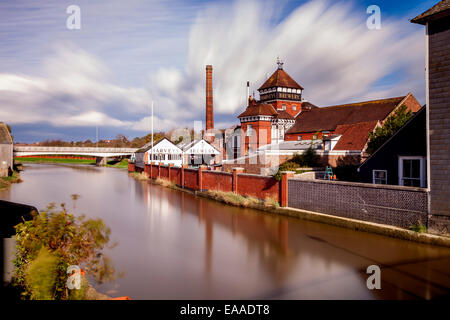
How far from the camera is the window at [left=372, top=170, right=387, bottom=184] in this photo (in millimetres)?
15898

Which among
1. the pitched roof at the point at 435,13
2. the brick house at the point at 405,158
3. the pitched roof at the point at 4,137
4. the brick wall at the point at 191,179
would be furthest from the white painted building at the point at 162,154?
the pitched roof at the point at 435,13

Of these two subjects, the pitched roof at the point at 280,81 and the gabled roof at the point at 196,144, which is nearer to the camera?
the pitched roof at the point at 280,81

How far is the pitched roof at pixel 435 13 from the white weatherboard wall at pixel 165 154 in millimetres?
39458

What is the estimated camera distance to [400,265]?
31.4 feet

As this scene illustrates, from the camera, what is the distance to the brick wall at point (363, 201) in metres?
12.2

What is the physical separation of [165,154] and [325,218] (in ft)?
125

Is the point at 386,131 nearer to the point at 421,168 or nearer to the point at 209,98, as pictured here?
the point at 421,168

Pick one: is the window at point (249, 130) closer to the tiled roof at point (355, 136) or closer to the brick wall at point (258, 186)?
the tiled roof at point (355, 136)

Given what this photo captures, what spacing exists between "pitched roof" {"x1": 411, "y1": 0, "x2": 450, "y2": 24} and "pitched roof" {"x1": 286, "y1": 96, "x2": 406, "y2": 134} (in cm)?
2013

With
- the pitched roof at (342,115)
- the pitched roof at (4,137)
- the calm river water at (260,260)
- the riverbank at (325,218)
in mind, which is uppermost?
the pitched roof at (342,115)

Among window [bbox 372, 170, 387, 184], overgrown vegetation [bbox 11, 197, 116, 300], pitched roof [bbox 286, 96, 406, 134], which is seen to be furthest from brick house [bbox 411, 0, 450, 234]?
pitched roof [bbox 286, 96, 406, 134]

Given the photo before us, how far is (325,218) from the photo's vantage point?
49.4ft

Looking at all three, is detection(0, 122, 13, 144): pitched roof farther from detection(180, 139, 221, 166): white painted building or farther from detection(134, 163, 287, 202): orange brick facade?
detection(180, 139, 221, 166): white painted building

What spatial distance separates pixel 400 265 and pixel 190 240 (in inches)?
284
